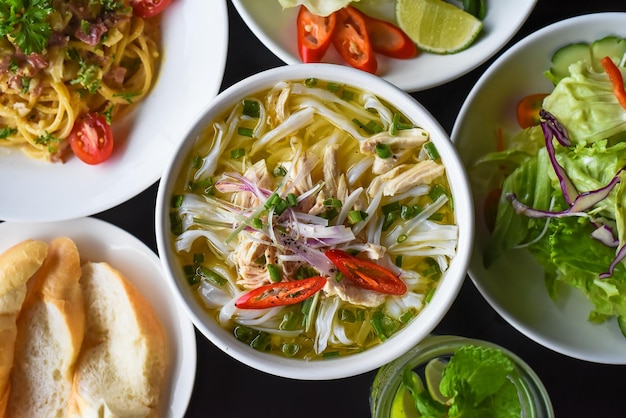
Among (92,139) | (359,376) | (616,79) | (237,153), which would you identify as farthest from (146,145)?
(616,79)

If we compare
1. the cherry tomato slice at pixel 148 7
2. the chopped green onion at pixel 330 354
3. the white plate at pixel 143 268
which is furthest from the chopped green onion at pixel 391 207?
the cherry tomato slice at pixel 148 7

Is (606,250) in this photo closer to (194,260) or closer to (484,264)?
(484,264)

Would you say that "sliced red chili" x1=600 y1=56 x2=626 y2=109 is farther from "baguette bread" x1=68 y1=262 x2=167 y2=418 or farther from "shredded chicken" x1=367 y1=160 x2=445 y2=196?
"baguette bread" x1=68 y1=262 x2=167 y2=418

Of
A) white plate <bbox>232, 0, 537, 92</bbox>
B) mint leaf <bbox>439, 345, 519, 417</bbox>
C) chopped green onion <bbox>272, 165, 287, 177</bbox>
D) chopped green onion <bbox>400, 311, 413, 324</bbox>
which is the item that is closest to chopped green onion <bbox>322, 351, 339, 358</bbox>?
chopped green onion <bbox>400, 311, 413, 324</bbox>

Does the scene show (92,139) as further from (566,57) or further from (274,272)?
(566,57)

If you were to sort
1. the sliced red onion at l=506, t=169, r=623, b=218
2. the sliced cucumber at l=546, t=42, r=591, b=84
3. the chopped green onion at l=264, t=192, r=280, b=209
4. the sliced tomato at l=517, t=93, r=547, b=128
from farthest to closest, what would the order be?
1. the sliced tomato at l=517, t=93, r=547, b=128
2. the sliced cucumber at l=546, t=42, r=591, b=84
3. the sliced red onion at l=506, t=169, r=623, b=218
4. the chopped green onion at l=264, t=192, r=280, b=209

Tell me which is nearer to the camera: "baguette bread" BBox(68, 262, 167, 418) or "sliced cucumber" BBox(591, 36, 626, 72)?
"sliced cucumber" BBox(591, 36, 626, 72)

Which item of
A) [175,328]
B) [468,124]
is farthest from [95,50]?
[468,124]
